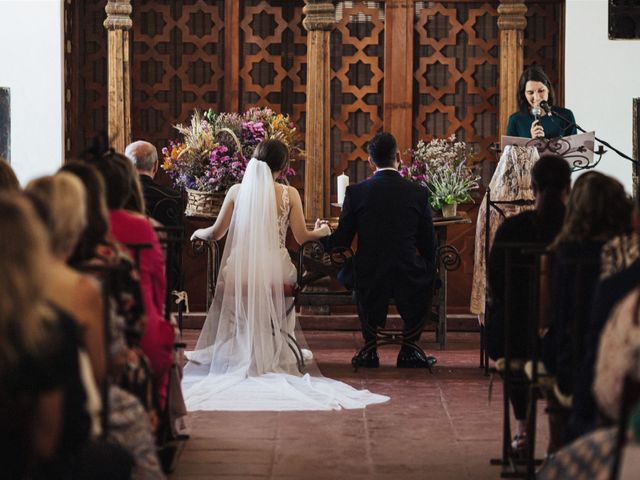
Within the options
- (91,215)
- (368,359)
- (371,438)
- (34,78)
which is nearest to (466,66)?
(368,359)

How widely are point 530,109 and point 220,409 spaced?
10.1ft

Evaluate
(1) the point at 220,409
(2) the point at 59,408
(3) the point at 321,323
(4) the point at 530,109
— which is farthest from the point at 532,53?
(2) the point at 59,408

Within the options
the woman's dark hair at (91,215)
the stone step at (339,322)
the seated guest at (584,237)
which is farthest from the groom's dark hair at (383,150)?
the woman's dark hair at (91,215)

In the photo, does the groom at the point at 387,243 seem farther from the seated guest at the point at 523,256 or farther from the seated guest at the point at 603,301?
the seated guest at the point at 603,301

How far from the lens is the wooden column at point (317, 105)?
9.85 m

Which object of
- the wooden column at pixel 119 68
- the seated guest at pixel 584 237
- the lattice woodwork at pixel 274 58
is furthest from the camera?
the lattice woodwork at pixel 274 58

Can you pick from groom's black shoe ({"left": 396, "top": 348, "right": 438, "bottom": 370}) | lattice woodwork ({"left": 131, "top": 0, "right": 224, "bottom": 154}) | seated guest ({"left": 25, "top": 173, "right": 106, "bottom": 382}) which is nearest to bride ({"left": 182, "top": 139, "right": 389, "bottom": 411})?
groom's black shoe ({"left": 396, "top": 348, "right": 438, "bottom": 370})

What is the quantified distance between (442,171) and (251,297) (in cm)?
217

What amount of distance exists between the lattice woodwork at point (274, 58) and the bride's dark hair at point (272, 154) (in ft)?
8.85

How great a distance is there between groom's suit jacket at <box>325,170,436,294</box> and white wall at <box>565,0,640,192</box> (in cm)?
264

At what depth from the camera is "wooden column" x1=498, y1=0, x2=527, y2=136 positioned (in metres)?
9.80

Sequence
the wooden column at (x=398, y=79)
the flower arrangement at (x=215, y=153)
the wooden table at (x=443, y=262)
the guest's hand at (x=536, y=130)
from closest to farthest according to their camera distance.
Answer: the guest's hand at (x=536, y=130) → the wooden table at (x=443, y=262) → the flower arrangement at (x=215, y=153) → the wooden column at (x=398, y=79)

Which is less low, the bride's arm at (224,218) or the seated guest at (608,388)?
the bride's arm at (224,218)

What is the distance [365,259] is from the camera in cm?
757
